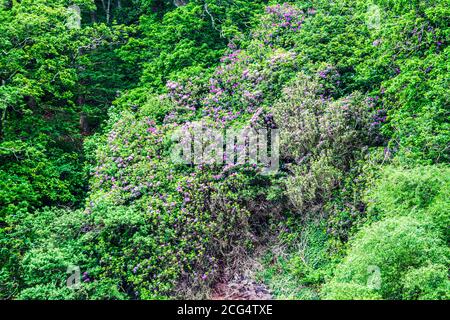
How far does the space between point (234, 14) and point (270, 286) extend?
29.8 ft

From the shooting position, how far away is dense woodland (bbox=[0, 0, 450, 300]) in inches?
322

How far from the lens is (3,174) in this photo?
1050cm

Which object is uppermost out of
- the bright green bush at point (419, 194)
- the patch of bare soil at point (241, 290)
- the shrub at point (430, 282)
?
the bright green bush at point (419, 194)

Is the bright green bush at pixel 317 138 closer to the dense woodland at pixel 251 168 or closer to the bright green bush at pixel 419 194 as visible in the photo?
the dense woodland at pixel 251 168

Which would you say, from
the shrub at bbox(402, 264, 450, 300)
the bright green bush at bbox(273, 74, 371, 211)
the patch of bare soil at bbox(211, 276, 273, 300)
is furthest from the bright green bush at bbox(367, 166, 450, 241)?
the patch of bare soil at bbox(211, 276, 273, 300)

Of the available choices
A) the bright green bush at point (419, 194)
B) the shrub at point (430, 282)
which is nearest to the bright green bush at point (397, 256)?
the shrub at point (430, 282)

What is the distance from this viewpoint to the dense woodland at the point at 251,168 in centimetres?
818

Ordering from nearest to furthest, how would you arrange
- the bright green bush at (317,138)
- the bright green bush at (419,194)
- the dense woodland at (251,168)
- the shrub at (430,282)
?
the shrub at (430,282) < the bright green bush at (419,194) < the dense woodland at (251,168) < the bright green bush at (317,138)

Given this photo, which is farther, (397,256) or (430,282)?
(397,256)

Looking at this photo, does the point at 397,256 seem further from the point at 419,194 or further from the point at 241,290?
the point at 241,290

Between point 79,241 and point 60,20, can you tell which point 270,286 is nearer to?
point 79,241

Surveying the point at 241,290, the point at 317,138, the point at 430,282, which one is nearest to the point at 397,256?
the point at 430,282

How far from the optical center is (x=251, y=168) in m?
10.4

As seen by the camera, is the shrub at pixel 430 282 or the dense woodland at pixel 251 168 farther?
the dense woodland at pixel 251 168
